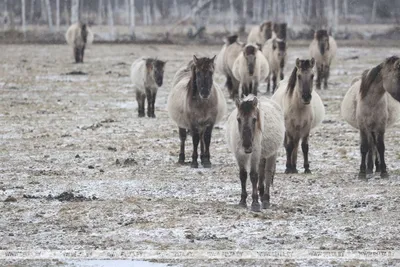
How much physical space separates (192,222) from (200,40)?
39.0 metres

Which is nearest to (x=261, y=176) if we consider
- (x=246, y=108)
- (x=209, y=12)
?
(x=246, y=108)

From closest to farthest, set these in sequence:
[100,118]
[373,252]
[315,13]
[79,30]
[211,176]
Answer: [373,252] < [211,176] < [100,118] < [79,30] < [315,13]

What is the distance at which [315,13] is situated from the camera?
6094cm

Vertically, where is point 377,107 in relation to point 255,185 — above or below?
above

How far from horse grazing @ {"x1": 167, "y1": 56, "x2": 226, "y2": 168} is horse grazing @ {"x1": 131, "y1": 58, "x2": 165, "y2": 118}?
5.19m

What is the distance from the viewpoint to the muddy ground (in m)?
8.30

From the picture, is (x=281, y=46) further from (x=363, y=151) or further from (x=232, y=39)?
(x=363, y=151)

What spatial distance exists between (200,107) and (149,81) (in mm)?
6098

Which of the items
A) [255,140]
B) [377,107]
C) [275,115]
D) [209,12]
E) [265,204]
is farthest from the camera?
[209,12]

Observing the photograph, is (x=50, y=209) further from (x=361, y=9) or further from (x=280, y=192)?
(x=361, y=9)

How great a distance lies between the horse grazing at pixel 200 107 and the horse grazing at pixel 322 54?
37.5 feet

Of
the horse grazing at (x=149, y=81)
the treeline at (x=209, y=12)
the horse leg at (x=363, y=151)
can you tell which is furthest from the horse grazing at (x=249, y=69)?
the treeline at (x=209, y=12)

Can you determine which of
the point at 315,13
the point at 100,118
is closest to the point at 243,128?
the point at 100,118

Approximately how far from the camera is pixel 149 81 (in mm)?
18781
